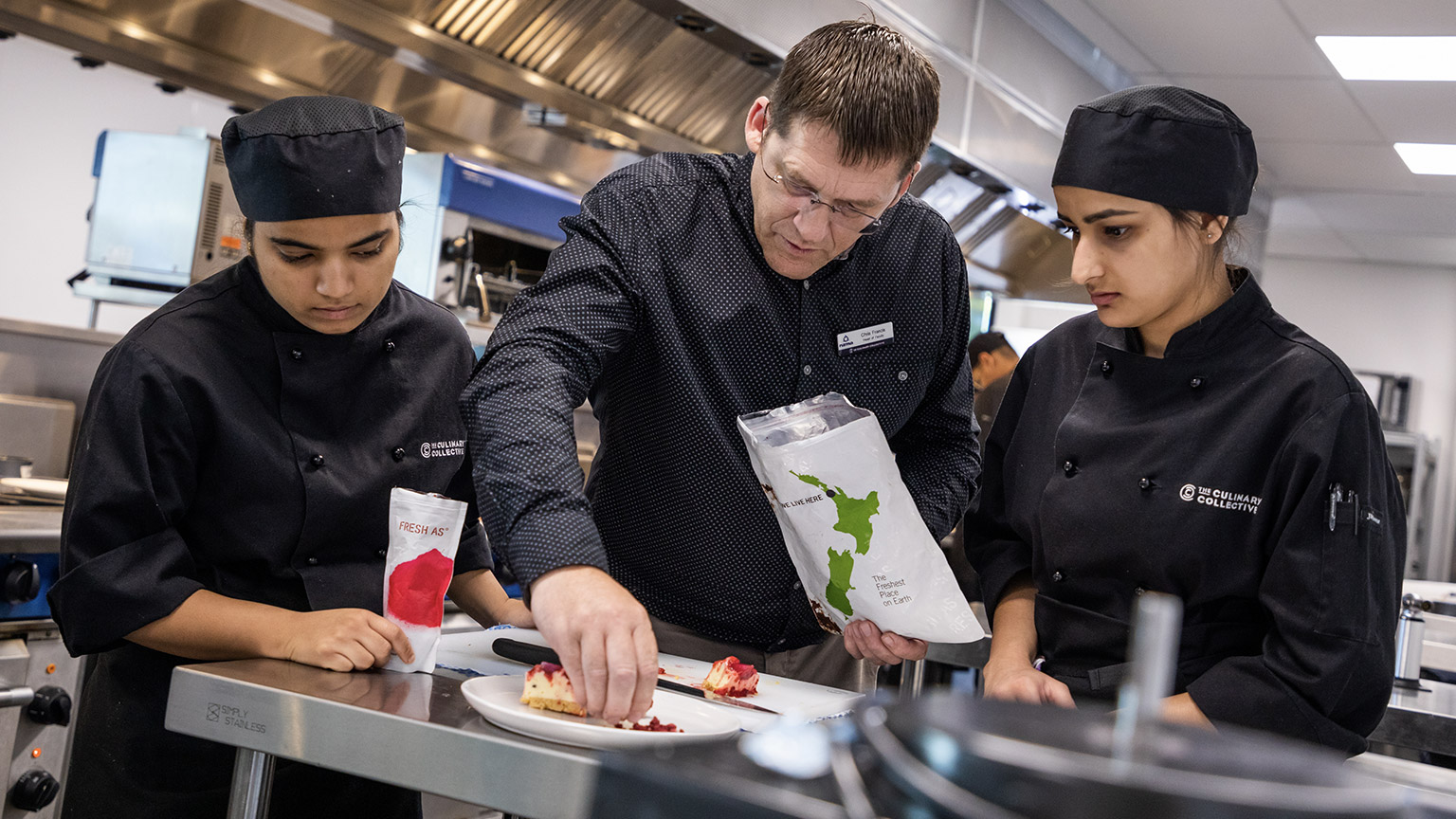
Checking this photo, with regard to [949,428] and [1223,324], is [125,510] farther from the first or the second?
[1223,324]

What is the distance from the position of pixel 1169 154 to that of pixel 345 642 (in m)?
1.05

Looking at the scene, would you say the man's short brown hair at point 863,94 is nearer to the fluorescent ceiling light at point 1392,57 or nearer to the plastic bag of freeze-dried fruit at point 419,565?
the plastic bag of freeze-dried fruit at point 419,565

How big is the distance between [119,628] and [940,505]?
1030 mm

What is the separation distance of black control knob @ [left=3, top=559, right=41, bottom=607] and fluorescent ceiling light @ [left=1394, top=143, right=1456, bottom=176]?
6189 millimetres

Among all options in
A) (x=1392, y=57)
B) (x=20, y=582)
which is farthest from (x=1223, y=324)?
(x=1392, y=57)

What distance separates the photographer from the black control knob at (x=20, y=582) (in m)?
1.95

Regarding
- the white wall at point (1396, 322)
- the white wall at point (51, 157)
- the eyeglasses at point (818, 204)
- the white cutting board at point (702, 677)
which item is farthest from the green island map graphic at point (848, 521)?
the white wall at point (1396, 322)

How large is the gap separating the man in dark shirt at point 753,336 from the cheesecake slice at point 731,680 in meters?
0.17

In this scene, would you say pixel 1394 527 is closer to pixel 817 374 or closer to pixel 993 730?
pixel 817 374

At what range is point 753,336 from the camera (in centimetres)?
157

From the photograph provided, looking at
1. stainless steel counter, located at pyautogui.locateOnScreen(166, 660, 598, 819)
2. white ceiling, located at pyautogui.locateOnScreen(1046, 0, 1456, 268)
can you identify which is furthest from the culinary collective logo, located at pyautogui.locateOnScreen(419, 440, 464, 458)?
white ceiling, located at pyautogui.locateOnScreen(1046, 0, 1456, 268)

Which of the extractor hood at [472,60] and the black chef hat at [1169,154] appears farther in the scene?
the extractor hood at [472,60]

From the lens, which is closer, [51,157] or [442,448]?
[442,448]

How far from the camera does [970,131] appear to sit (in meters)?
4.56
